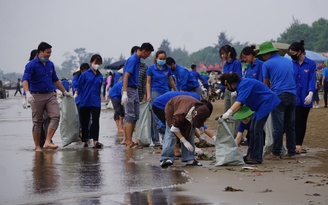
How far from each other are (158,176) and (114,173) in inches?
25.0

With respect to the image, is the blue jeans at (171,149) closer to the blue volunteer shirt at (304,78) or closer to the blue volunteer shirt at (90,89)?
the blue volunteer shirt at (304,78)

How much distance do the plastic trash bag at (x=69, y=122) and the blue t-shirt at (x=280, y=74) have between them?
4.11m

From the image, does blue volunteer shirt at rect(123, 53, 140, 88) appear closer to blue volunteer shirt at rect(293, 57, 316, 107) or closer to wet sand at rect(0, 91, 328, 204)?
wet sand at rect(0, 91, 328, 204)

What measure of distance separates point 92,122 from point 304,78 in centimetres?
396

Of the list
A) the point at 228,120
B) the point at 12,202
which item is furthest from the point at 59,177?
the point at 228,120

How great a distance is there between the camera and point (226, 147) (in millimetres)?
9539

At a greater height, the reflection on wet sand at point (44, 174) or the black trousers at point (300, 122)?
the black trousers at point (300, 122)

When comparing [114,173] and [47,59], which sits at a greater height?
[47,59]

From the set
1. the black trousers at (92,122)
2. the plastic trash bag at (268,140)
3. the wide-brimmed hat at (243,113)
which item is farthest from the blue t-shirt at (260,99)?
the black trousers at (92,122)

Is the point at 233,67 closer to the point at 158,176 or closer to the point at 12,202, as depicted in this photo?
the point at 158,176

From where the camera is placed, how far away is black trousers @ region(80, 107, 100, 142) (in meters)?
12.8

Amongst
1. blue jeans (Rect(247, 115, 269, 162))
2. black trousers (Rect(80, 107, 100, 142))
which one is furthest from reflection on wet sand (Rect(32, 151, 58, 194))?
blue jeans (Rect(247, 115, 269, 162))

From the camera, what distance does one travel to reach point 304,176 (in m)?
8.30

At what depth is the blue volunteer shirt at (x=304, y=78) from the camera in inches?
439
